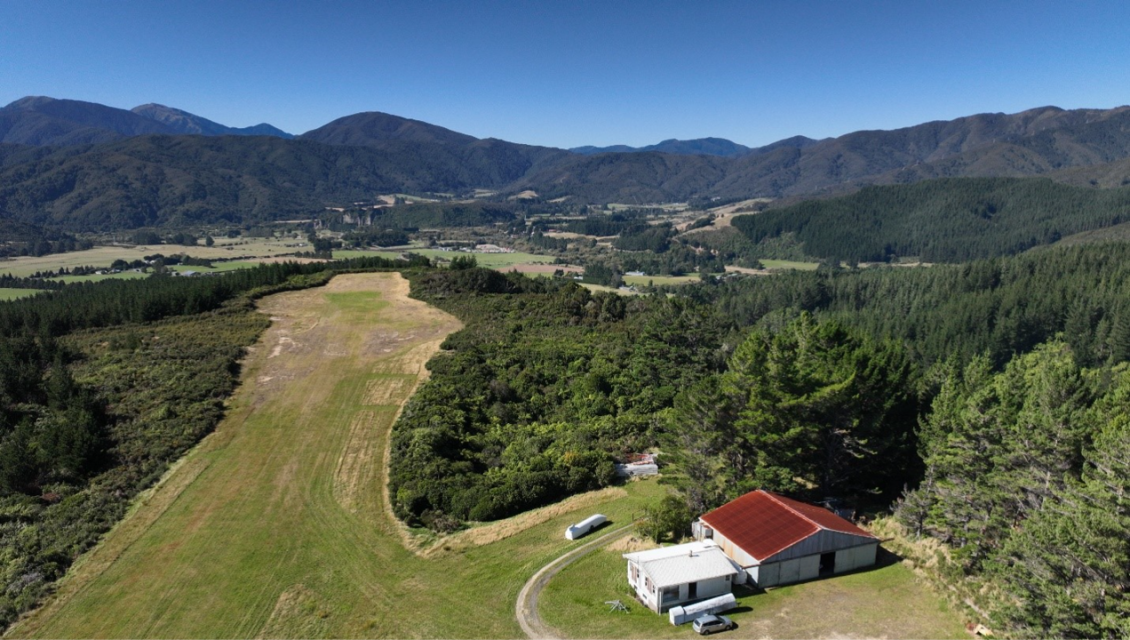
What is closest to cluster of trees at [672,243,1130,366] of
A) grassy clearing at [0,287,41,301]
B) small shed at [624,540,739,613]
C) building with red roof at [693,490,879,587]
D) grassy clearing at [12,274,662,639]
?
building with red roof at [693,490,879,587]

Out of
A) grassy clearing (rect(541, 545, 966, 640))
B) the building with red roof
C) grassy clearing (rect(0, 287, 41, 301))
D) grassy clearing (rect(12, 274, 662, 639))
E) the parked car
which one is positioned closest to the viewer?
grassy clearing (rect(541, 545, 966, 640))

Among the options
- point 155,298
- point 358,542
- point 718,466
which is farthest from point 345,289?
point 718,466

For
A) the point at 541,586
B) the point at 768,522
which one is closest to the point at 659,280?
the point at 768,522

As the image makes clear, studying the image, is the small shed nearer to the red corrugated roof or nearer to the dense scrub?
the red corrugated roof

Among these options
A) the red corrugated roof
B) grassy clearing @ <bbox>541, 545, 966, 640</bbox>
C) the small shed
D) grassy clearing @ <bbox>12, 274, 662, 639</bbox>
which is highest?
the red corrugated roof

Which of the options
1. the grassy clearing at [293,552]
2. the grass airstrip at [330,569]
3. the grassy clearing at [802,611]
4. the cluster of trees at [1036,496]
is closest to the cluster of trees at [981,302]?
the cluster of trees at [1036,496]

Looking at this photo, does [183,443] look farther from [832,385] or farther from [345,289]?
[345,289]

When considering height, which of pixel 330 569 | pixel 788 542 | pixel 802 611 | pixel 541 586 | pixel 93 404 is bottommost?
pixel 330 569

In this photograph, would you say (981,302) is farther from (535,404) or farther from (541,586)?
(541,586)
